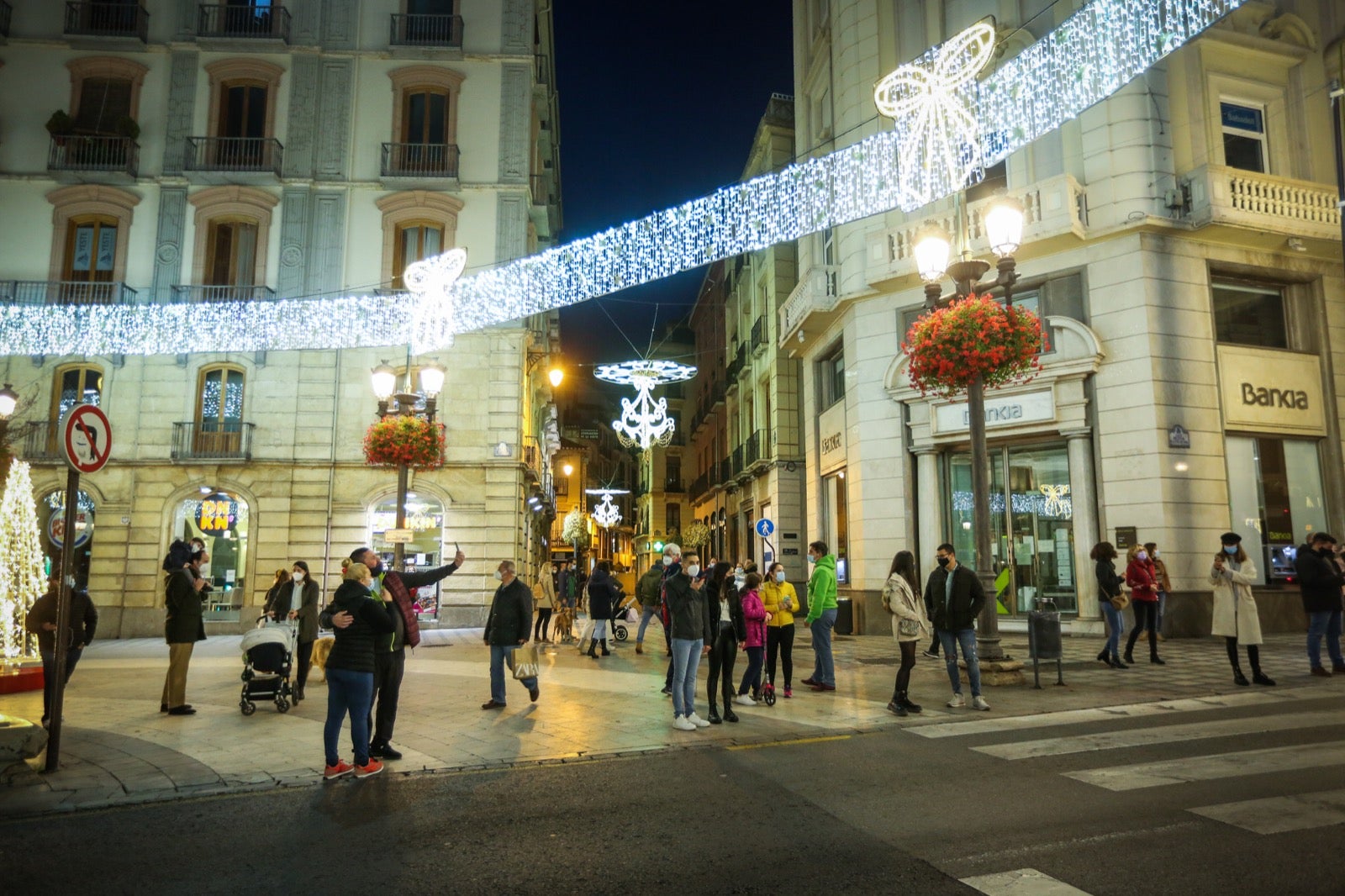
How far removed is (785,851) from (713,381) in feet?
134

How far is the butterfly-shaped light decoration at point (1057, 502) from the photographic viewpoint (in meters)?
17.8

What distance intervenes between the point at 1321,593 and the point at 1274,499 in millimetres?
7387

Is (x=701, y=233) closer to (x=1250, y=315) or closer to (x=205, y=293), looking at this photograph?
(x=1250, y=315)

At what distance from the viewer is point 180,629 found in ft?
32.3

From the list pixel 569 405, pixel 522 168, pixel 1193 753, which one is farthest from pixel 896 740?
pixel 569 405

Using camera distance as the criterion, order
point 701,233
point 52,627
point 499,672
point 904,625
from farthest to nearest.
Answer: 1. point 701,233
2. point 499,672
3. point 904,625
4. point 52,627

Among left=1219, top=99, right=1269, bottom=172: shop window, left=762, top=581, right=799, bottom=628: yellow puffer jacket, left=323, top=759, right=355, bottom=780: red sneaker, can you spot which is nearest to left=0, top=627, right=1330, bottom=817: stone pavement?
left=323, top=759, right=355, bottom=780: red sneaker

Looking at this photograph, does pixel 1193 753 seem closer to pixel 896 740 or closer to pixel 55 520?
pixel 896 740

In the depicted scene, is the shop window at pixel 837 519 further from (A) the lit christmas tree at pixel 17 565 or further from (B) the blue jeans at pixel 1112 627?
(A) the lit christmas tree at pixel 17 565

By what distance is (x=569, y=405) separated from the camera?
70875 millimetres

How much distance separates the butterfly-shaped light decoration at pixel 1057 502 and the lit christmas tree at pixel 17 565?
17819 mm

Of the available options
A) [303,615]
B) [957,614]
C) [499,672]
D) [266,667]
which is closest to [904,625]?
[957,614]

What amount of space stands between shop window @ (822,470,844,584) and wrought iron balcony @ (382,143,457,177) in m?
13.9

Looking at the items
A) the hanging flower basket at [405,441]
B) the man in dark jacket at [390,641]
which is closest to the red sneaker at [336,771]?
the man in dark jacket at [390,641]
